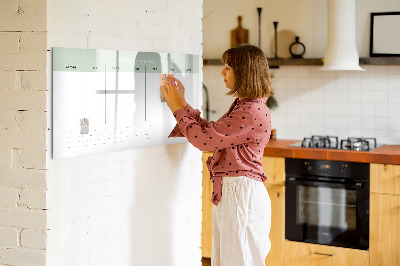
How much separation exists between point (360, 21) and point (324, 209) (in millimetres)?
1503

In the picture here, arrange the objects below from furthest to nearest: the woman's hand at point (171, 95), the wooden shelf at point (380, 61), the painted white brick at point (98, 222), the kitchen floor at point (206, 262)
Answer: the kitchen floor at point (206, 262)
the wooden shelf at point (380, 61)
the woman's hand at point (171, 95)
the painted white brick at point (98, 222)

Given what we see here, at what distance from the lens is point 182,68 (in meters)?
3.04

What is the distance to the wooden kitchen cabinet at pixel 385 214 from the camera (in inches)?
160

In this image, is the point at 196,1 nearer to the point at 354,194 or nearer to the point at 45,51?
the point at 45,51

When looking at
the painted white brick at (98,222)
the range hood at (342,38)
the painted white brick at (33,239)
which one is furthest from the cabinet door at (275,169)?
the painted white brick at (33,239)

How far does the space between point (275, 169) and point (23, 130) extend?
2443 mm

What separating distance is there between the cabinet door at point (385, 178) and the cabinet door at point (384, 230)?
4 cm

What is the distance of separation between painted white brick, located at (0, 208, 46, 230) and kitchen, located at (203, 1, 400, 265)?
2.39m

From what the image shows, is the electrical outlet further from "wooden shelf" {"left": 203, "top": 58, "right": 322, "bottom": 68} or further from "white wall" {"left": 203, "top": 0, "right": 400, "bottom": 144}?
"white wall" {"left": 203, "top": 0, "right": 400, "bottom": 144}

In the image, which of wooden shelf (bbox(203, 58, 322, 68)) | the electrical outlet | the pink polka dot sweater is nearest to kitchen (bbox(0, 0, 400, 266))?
the electrical outlet

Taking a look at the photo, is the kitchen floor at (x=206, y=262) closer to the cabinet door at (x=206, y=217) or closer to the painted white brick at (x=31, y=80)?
the cabinet door at (x=206, y=217)

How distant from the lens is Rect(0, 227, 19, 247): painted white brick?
240 cm

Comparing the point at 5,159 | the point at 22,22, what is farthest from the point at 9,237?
the point at 22,22

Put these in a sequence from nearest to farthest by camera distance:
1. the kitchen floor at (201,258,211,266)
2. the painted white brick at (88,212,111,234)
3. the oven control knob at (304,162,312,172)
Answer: the painted white brick at (88,212,111,234) → the oven control knob at (304,162,312,172) → the kitchen floor at (201,258,211,266)
